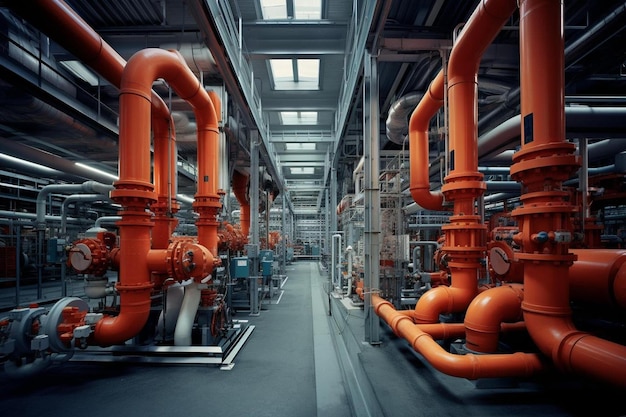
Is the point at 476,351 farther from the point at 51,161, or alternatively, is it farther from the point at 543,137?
the point at 51,161

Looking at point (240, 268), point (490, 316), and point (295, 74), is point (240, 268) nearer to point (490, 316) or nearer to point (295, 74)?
point (490, 316)

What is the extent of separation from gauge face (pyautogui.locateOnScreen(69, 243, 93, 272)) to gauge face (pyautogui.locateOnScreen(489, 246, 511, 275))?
16.1 feet

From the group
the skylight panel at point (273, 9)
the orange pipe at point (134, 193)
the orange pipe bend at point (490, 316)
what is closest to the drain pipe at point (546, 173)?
the orange pipe bend at point (490, 316)

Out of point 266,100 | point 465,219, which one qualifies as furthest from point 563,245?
point 266,100

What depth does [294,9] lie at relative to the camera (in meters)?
6.34

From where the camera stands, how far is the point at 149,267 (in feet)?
12.2

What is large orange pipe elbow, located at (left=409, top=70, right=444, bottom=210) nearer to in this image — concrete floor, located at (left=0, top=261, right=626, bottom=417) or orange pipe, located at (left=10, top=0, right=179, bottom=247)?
concrete floor, located at (left=0, top=261, right=626, bottom=417)

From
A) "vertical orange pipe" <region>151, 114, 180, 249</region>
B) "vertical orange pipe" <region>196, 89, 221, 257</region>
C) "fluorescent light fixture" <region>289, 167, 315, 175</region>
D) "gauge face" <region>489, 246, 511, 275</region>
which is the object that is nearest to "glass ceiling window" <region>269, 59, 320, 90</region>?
"vertical orange pipe" <region>196, 89, 221, 257</region>

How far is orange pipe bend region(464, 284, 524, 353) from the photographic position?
8.58ft

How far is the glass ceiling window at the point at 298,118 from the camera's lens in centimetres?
1102

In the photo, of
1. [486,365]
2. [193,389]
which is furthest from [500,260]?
[193,389]

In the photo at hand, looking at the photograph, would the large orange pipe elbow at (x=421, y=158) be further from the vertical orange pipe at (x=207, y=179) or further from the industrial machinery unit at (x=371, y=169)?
the vertical orange pipe at (x=207, y=179)

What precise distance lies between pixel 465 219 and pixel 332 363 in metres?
2.69

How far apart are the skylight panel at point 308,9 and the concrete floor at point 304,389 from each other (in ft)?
20.9
